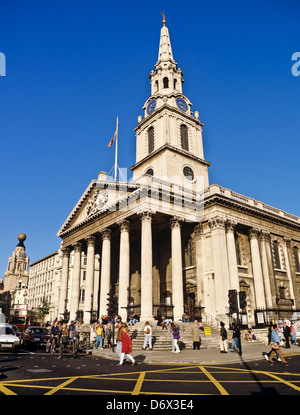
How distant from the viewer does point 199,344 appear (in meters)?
20.9

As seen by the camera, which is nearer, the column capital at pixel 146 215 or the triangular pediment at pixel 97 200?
the column capital at pixel 146 215

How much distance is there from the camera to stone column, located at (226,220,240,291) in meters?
27.6

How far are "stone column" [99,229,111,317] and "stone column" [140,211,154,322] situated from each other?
5258 mm

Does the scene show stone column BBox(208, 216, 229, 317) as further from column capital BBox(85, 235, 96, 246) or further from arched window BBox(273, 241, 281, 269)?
column capital BBox(85, 235, 96, 246)

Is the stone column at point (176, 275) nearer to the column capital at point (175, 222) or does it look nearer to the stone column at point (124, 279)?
the column capital at point (175, 222)

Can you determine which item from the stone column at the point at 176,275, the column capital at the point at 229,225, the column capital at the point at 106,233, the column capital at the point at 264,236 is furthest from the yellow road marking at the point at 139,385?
the column capital at the point at 264,236

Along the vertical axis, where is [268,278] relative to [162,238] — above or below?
below

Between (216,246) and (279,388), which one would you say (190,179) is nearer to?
(216,246)

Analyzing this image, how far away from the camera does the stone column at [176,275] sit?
25.7 meters

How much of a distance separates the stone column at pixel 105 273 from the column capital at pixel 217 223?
33.1 feet

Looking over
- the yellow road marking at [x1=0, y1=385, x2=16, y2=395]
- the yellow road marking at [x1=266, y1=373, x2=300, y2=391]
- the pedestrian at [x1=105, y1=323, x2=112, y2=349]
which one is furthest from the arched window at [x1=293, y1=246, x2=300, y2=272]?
the yellow road marking at [x1=0, y1=385, x2=16, y2=395]
